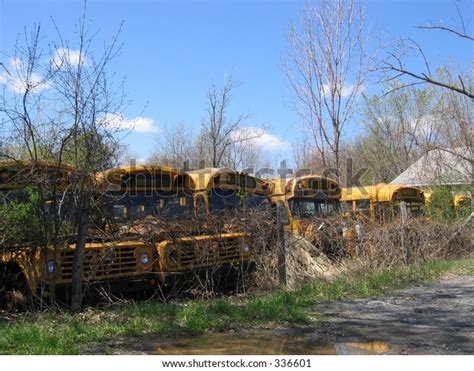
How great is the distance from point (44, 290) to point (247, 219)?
13.5 feet

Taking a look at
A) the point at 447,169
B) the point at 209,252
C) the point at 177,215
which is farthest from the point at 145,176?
the point at 447,169

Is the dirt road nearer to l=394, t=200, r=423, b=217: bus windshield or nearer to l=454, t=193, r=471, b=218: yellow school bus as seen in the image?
l=394, t=200, r=423, b=217: bus windshield

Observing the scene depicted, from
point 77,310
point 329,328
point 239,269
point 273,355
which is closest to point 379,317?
point 329,328

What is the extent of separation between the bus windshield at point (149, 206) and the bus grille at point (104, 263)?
0.65 m

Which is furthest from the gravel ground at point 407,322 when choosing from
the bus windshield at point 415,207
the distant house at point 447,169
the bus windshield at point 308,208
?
the distant house at point 447,169

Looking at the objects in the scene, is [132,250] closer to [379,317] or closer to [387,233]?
[379,317]

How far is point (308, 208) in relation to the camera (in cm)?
1555

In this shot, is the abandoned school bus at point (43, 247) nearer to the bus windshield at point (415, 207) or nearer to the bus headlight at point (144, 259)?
the bus headlight at point (144, 259)

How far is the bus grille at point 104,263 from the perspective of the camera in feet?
27.1

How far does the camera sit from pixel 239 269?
1045 cm

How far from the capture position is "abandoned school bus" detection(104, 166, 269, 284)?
9430mm

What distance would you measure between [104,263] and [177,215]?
2090 mm

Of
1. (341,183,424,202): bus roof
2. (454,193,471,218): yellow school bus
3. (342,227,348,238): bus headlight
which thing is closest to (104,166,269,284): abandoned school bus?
(342,227,348,238): bus headlight

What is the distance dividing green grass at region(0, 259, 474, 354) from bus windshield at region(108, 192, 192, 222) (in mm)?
1691
